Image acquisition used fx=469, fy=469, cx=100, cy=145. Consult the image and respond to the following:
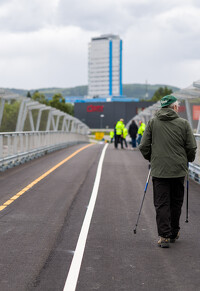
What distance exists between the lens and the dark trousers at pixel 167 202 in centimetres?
592

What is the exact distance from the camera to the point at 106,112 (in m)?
124

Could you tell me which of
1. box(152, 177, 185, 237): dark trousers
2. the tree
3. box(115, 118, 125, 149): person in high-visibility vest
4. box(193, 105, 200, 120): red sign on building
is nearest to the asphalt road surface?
box(152, 177, 185, 237): dark trousers

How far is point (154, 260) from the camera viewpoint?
17.6 ft

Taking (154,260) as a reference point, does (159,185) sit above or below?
above

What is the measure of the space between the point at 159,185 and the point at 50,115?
78.4ft

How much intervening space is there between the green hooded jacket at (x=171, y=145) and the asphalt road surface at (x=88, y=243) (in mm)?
991

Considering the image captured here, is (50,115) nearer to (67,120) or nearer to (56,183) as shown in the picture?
(67,120)

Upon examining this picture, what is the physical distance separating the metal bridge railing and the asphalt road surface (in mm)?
5266

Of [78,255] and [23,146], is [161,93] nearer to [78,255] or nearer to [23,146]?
[23,146]

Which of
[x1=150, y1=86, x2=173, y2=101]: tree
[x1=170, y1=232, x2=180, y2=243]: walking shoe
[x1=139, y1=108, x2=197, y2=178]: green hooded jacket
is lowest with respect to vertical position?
[x1=170, y1=232, x2=180, y2=243]: walking shoe

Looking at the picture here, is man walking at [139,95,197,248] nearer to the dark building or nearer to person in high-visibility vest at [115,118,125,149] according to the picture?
person in high-visibility vest at [115,118,125,149]

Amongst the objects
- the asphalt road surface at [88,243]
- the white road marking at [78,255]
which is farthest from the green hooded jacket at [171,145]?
the white road marking at [78,255]

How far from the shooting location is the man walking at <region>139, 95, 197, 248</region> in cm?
591

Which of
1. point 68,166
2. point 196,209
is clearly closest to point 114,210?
point 196,209
